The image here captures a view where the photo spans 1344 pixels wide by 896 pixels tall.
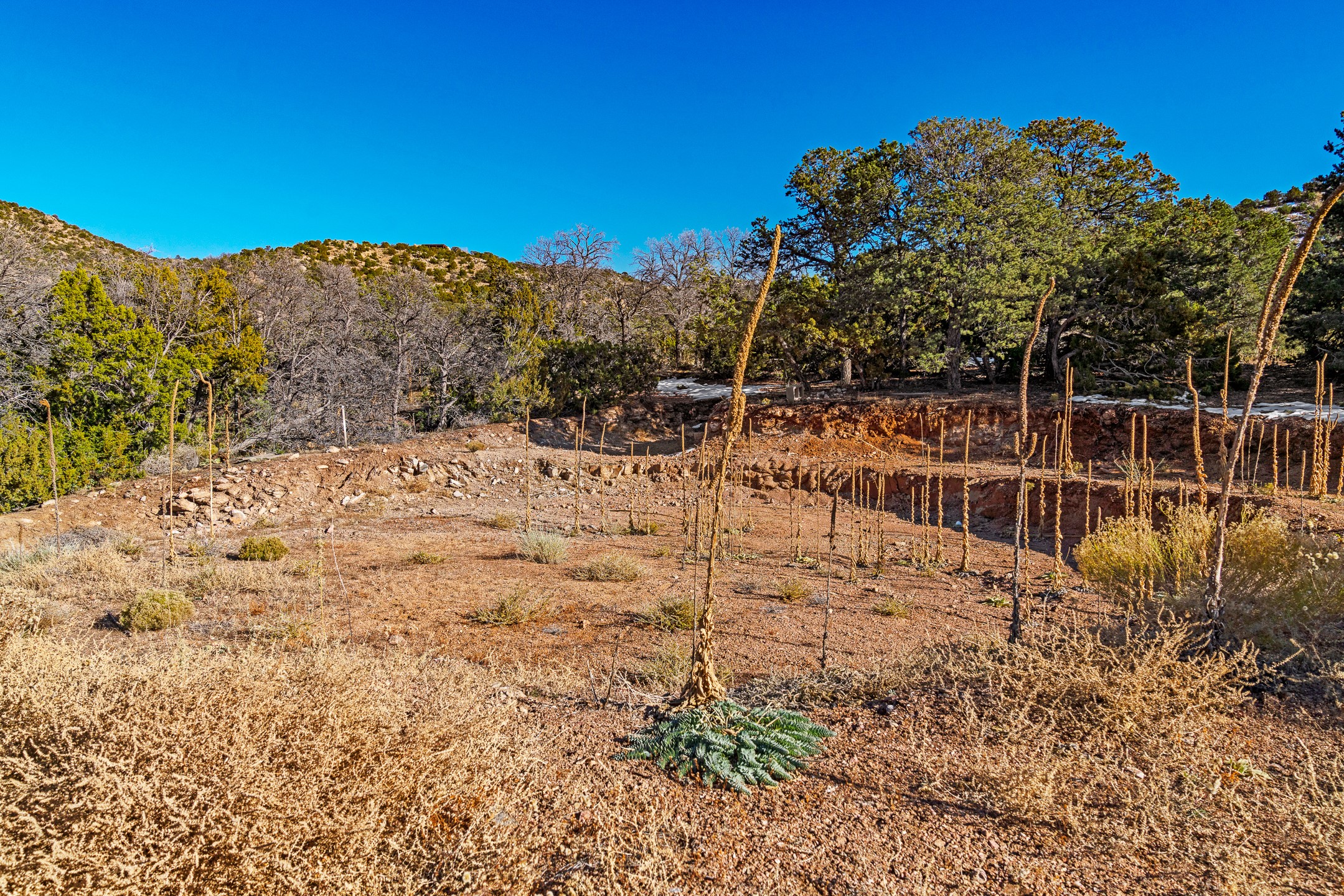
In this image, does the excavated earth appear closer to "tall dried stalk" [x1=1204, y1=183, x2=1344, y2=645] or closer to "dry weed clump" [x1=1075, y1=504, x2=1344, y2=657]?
"dry weed clump" [x1=1075, y1=504, x2=1344, y2=657]

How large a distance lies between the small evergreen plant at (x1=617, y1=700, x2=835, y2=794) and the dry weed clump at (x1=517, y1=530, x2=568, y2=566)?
18.3ft

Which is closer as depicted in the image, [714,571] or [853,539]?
[714,571]

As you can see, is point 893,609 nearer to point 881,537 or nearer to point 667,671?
point 881,537

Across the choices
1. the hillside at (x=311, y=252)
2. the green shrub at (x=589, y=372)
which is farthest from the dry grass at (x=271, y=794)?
the hillside at (x=311, y=252)

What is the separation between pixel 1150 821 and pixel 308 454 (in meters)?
14.5

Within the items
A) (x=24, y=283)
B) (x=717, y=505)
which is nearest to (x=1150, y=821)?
(x=717, y=505)

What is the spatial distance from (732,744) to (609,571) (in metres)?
5.09

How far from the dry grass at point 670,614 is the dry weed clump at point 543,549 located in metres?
2.46

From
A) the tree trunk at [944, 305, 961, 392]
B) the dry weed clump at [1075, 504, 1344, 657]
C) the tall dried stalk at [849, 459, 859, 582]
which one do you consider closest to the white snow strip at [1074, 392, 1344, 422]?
the tree trunk at [944, 305, 961, 392]

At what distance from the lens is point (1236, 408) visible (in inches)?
497

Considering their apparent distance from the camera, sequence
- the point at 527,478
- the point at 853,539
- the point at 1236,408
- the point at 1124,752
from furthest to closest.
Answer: the point at 1236,408 → the point at 527,478 → the point at 853,539 → the point at 1124,752

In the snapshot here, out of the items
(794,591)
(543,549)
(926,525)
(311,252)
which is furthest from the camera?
(311,252)

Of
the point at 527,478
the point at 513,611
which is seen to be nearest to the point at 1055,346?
the point at 527,478

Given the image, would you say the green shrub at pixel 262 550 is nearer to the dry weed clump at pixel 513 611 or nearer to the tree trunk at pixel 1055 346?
the dry weed clump at pixel 513 611
